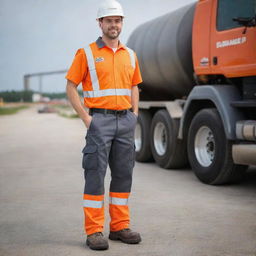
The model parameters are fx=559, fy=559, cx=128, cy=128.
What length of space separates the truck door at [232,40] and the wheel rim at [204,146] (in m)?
0.96

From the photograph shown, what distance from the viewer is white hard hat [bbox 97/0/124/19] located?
4973 mm

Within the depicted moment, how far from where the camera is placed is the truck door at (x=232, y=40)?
749 centimetres

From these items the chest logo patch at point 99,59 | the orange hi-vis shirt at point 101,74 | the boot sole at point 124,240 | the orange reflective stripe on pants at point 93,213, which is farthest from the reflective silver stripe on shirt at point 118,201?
the chest logo patch at point 99,59

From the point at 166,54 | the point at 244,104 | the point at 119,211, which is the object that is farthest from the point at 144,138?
the point at 119,211

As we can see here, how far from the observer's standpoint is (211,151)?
8633 millimetres

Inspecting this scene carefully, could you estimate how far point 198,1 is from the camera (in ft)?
29.5

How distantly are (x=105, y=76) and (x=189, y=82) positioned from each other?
4.82m

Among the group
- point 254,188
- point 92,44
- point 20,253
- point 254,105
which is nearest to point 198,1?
point 254,105

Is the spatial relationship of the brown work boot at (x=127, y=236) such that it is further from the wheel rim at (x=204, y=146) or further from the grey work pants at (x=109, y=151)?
the wheel rim at (x=204, y=146)

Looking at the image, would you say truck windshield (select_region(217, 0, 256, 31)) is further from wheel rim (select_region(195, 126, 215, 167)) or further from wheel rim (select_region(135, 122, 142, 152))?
wheel rim (select_region(135, 122, 142, 152))

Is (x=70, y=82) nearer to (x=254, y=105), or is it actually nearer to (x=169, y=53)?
(x=254, y=105)

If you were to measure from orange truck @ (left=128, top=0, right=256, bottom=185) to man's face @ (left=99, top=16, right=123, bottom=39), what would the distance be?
2630 millimetres

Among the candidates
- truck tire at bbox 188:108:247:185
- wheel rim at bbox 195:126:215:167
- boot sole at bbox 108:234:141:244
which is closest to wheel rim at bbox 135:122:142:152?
truck tire at bbox 188:108:247:185

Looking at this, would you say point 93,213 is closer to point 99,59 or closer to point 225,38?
point 99,59
